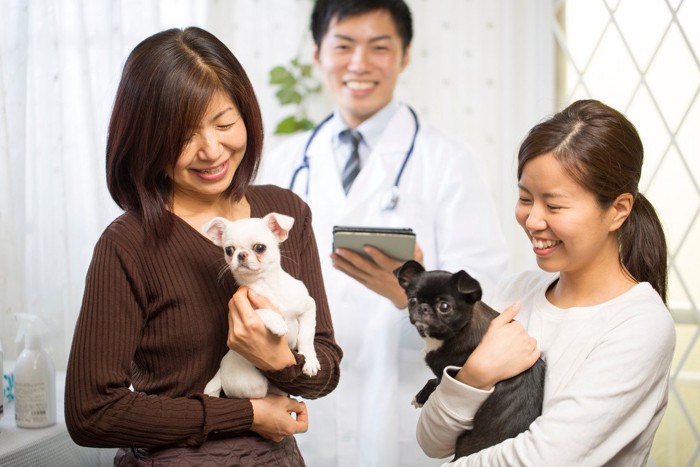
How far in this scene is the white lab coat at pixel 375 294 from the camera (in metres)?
2.26

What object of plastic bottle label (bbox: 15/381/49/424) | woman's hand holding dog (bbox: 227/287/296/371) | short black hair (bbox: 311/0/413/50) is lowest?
plastic bottle label (bbox: 15/381/49/424)

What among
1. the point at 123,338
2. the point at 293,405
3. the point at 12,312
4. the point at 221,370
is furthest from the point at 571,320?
the point at 12,312

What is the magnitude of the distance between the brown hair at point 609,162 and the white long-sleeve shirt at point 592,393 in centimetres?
10

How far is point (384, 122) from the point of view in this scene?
2.52m

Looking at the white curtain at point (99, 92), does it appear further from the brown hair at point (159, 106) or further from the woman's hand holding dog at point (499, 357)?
the woman's hand holding dog at point (499, 357)

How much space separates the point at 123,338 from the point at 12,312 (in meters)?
1.15

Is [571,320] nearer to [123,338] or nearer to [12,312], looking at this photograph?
[123,338]

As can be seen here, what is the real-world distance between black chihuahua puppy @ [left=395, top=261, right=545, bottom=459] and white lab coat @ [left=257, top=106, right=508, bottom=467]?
0.84 meters

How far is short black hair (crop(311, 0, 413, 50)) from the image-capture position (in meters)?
2.41

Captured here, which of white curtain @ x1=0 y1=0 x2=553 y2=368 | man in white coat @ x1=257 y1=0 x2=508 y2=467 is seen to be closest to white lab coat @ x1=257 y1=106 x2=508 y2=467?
man in white coat @ x1=257 y1=0 x2=508 y2=467

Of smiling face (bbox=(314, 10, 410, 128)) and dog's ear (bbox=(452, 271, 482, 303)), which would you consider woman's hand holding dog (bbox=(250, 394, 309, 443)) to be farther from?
smiling face (bbox=(314, 10, 410, 128))

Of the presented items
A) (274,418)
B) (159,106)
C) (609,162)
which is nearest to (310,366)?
(274,418)

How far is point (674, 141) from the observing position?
219 cm

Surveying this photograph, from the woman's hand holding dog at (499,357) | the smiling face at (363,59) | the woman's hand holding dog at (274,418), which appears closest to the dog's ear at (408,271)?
the woman's hand holding dog at (499,357)
